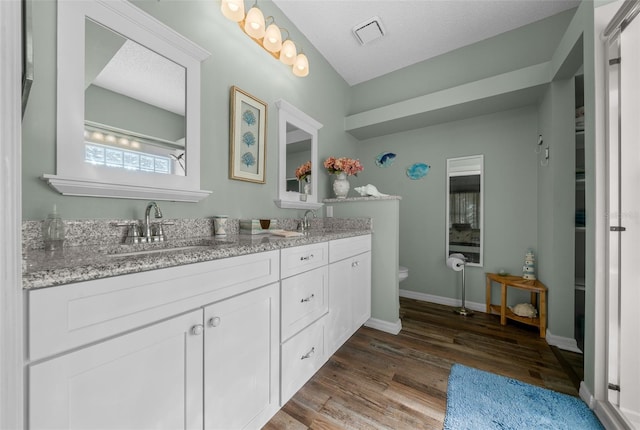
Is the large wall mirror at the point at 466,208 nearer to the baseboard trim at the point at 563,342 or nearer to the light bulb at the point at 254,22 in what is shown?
the baseboard trim at the point at 563,342

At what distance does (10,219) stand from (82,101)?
2.90ft

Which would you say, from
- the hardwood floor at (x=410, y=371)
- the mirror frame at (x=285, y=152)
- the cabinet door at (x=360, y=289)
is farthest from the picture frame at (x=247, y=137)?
the hardwood floor at (x=410, y=371)

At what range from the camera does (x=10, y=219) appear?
437mm

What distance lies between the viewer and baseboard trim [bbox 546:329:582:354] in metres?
1.88

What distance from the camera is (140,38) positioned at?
118 centimetres

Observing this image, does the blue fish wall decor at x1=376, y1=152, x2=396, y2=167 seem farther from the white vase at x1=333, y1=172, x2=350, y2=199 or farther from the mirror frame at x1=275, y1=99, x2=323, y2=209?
the mirror frame at x1=275, y1=99, x2=323, y2=209

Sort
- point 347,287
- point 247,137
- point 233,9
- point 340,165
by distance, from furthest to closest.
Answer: point 340,165 → point 347,287 → point 247,137 → point 233,9

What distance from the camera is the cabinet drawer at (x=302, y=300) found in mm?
1231

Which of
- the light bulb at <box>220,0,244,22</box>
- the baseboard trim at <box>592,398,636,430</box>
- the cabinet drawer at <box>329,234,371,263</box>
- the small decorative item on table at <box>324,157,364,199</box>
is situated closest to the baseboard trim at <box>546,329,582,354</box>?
the baseboard trim at <box>592,398,636,430</box>

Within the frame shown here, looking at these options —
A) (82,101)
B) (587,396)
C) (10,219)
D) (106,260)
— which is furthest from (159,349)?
(587,396)

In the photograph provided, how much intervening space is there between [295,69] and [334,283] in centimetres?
174

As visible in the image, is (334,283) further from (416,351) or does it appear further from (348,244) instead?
(416,351)

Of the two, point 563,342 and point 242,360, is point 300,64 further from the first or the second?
point 563,342

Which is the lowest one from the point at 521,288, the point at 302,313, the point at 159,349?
the point at 521,288
